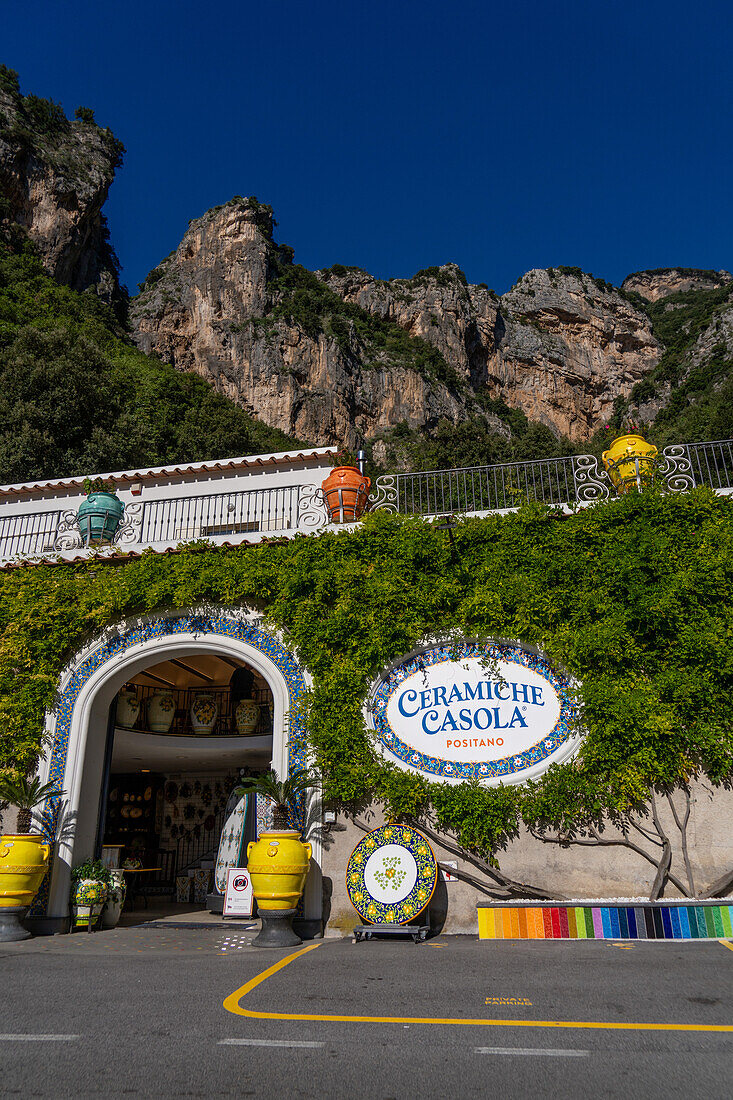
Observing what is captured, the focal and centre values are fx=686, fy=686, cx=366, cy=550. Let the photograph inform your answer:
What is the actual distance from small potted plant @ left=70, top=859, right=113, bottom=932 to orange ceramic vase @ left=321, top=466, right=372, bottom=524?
627 cm

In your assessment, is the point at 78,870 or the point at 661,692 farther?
the point at 78,870

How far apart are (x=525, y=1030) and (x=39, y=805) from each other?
8324mm

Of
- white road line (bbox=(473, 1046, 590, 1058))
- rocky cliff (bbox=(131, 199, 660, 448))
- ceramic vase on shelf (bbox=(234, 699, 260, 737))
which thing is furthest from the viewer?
rocky cliff (bbox=(131, 199, 660, 448))

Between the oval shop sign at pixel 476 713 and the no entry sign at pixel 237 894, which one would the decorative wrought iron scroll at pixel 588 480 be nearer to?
Answer: the oval shop sign at pixel 476 713

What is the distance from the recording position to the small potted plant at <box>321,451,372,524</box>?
36.9 ft

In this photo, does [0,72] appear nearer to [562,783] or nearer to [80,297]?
[80,297]

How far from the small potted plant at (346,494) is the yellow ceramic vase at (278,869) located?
194 inches

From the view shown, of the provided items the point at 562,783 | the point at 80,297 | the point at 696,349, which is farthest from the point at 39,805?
the point at 696,349

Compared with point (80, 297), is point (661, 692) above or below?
below

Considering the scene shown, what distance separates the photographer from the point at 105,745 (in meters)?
11.1

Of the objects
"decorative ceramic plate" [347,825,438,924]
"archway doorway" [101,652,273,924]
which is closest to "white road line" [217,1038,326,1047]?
"decorative ceramic plate" [347,825,438,924]

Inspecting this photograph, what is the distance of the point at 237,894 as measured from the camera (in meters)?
10.4

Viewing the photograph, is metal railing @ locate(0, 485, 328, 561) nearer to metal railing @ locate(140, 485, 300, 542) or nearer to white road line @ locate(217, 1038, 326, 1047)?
metal railing @ locate(140, 485, 300, 542)

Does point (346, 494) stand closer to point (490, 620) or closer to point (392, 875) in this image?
A: point (490, 620)
